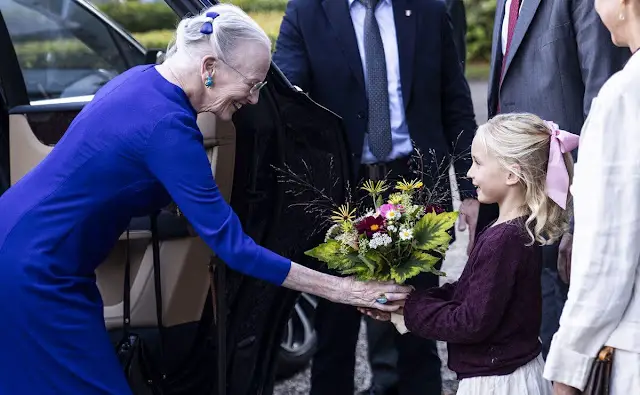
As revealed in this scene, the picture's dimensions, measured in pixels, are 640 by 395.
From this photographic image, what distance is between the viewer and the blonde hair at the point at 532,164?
8.87ft

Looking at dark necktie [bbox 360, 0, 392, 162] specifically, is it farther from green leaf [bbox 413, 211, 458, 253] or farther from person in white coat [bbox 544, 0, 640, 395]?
person in white coat [bbox 544, 0, 640, 395]

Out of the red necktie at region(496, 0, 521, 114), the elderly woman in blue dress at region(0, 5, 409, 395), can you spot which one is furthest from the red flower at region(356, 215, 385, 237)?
the red necktie at region(496, 0, 521, 114)

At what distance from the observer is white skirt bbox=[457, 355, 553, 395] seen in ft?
8.89

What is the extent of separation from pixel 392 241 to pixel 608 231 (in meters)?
0.80

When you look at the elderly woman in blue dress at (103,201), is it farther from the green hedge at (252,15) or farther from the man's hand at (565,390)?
the green hedge at (252,15)

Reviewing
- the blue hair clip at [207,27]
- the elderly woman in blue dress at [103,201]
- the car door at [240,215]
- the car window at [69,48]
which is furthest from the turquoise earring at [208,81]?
the car window at [69,48]

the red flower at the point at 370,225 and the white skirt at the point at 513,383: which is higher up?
the red flower at the point at 370,225

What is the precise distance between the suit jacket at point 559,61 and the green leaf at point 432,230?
2.79ft

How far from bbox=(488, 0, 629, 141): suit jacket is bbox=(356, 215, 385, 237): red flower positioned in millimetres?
993

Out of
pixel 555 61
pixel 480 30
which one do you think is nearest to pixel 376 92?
pixel 555 61

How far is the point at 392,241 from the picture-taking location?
2713 mm

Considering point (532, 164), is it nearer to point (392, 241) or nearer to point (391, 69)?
point (392, 241)

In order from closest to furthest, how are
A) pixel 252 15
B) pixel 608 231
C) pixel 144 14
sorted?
pixel 608 231
pixel 252 15
pixel 144 14

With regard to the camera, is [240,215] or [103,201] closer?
A: [103,201]
